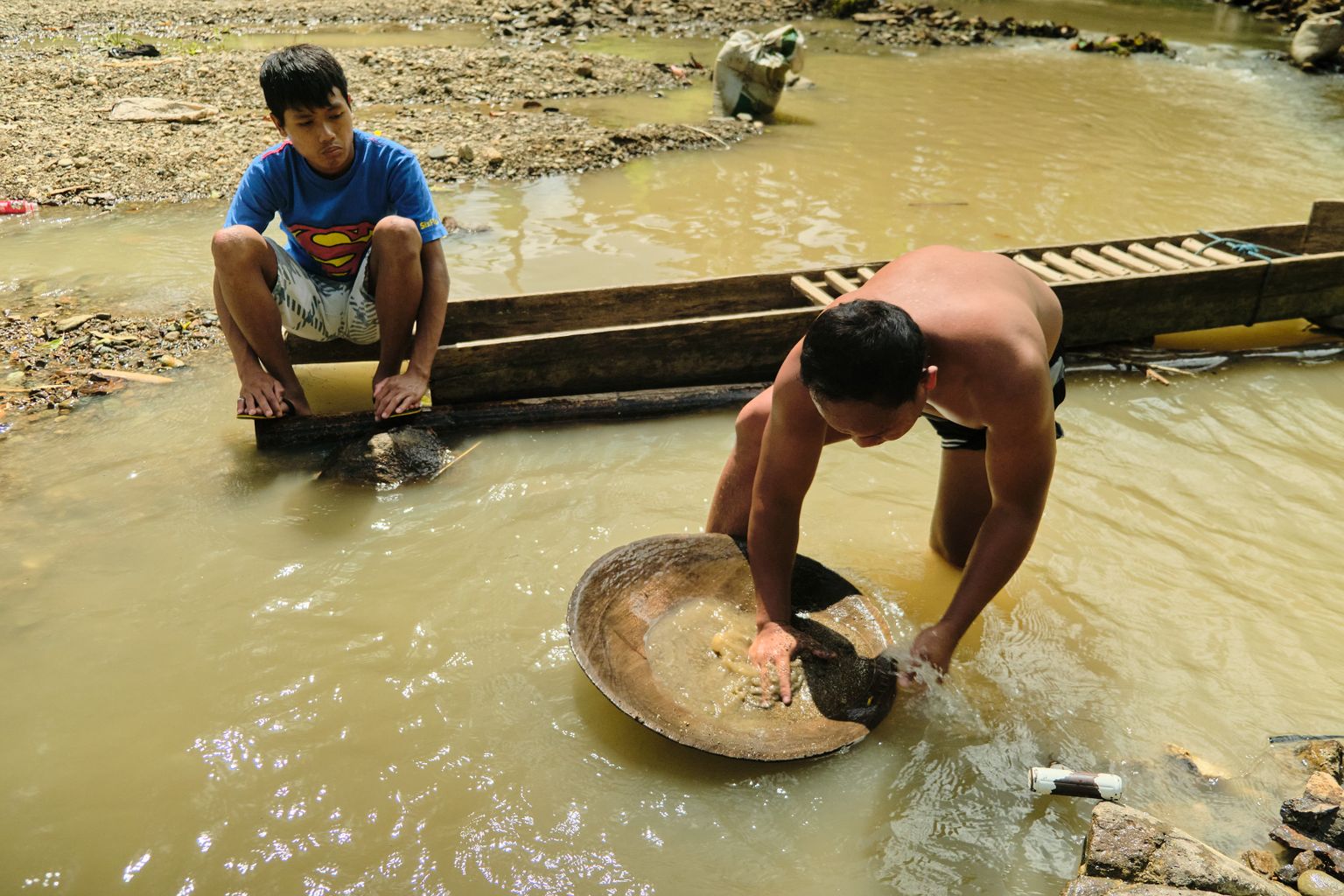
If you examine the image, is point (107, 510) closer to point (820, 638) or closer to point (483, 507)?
point (483, 507)

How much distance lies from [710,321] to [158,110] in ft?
18.8

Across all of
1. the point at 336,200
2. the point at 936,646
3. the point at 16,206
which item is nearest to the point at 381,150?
the point at 336,200

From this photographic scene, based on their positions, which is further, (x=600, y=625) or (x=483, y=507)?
(x=483, y=507)

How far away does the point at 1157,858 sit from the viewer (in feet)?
6.63

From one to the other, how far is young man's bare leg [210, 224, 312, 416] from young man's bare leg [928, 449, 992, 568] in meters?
2.38

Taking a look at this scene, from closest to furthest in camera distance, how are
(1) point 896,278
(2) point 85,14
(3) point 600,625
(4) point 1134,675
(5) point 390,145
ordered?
1. (1) point 896,278
2. (3) point 600,625
3. (4) point 1134,675
4. (5) point 390,145
5. (2) point 85,14

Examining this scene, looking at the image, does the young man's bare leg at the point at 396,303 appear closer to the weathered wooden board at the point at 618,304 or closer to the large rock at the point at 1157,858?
the weathered wooden board at the point at 618,304

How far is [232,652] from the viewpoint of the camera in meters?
2.73

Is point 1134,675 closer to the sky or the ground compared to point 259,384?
closer to the ground

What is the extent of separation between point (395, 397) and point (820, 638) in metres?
1.85

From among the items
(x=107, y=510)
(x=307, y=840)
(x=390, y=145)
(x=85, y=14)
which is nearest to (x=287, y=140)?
(x=390, y=145)

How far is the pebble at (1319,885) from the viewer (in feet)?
6.75

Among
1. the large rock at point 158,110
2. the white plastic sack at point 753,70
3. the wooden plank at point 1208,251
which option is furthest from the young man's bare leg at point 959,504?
the large rock at point 158,110

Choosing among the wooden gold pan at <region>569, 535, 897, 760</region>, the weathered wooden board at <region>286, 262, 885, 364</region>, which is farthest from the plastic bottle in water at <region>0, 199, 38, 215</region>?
the wooden gold pan at <region>569, 535, 897, 760</region>
